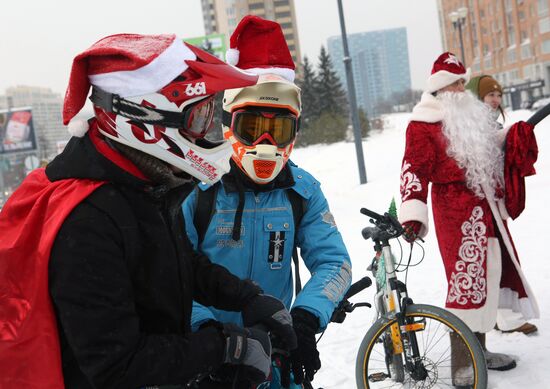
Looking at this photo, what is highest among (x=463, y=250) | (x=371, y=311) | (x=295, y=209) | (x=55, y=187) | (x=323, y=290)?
(x=55, y=187)

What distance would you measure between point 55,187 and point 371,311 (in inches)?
193

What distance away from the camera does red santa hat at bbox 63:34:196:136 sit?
5.21 feet

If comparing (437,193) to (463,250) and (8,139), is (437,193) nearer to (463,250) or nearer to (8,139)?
(463,250)

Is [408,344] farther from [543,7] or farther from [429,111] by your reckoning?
[543,7]

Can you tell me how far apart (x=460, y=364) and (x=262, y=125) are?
2.01 meters

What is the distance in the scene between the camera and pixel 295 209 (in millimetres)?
2502

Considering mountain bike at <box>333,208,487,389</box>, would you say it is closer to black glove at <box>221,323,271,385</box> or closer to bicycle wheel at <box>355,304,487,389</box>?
bicycle wheel at <box>355,304,487,389</box>

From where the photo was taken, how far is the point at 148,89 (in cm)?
160

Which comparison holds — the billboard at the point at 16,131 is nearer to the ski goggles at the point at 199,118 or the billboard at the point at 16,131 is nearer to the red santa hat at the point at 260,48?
the red santa hat at the point at 260,48

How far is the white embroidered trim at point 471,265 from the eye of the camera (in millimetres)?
3881

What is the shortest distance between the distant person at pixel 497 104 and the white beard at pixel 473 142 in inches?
12.3

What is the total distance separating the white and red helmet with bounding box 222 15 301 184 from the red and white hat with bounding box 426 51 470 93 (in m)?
1.75

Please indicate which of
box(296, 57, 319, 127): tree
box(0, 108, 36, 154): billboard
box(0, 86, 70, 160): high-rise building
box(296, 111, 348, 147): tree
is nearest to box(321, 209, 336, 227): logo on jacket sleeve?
box(296, 111, 348, 147): tree

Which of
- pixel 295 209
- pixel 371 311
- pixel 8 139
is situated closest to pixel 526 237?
pixel 371 311
